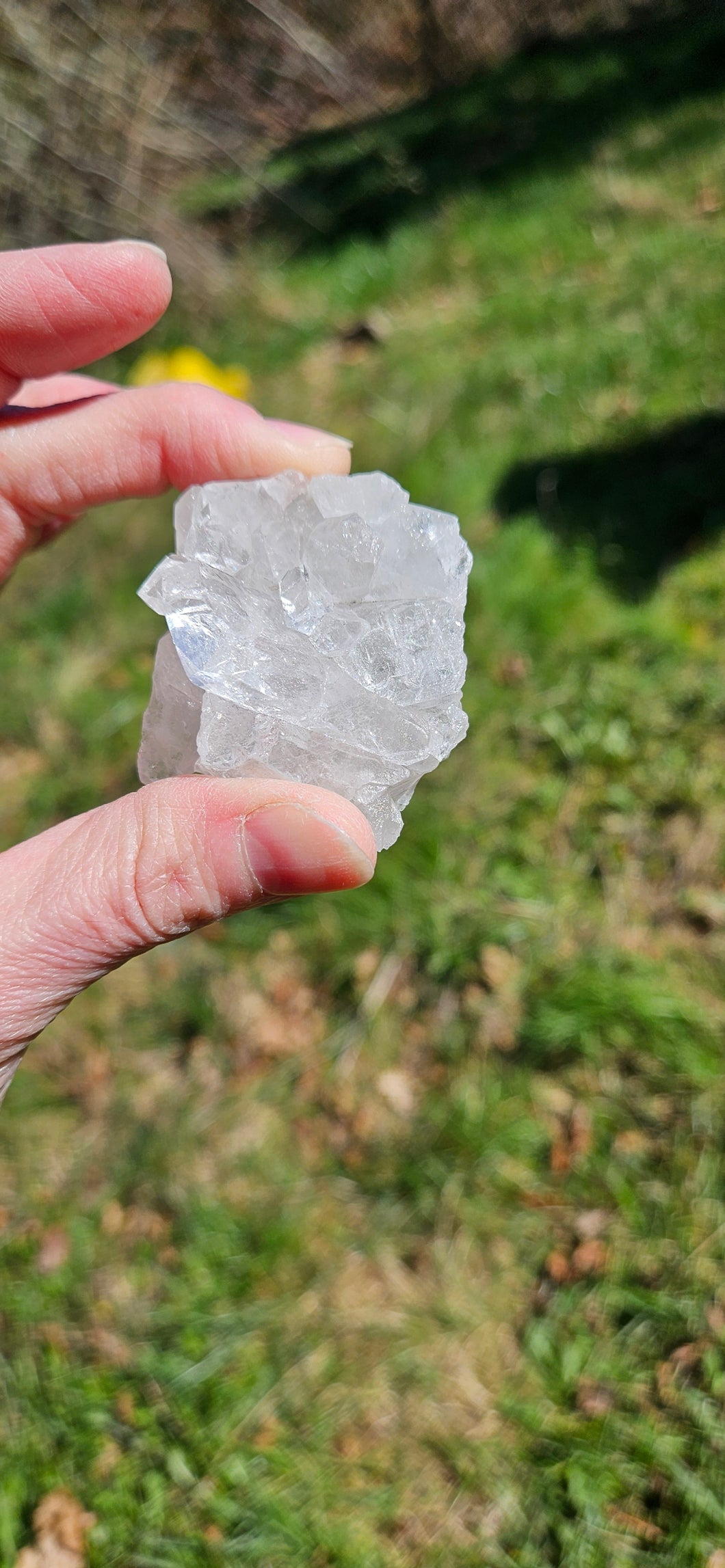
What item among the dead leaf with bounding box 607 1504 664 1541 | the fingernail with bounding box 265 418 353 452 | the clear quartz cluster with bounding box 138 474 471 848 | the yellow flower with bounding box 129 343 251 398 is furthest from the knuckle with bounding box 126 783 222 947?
the yellow flower with bounding box 129 343 251 398

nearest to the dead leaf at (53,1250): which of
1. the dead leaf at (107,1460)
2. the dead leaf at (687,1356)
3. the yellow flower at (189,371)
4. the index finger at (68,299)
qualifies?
the dead leaf at (107,1460)

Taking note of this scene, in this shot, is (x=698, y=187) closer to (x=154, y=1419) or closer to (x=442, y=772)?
(x=442, y=772)

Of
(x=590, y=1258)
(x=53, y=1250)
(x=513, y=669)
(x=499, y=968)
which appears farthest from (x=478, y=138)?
(x=53, y=1250)

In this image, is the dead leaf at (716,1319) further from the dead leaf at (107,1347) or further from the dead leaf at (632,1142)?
the dead leaf at (107,1347)

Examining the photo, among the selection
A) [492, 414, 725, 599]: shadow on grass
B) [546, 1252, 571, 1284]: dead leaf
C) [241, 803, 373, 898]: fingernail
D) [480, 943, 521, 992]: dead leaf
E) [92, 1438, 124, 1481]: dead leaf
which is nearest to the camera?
[241, 803, 373, 898]: fingernail

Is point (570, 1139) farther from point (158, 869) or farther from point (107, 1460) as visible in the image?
point (158, 869)

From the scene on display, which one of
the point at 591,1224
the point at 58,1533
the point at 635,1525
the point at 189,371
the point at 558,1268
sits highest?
the point at 189,371

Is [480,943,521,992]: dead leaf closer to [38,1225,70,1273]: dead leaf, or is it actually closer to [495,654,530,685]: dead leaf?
[495,654,530,685]: dead leaf

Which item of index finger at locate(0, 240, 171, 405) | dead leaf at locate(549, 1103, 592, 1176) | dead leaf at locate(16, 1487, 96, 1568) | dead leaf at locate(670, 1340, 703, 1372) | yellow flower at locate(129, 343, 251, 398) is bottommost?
dead leaf at locate(16, 1487, 96, 1568)
